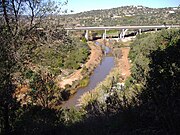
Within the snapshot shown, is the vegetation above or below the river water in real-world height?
above

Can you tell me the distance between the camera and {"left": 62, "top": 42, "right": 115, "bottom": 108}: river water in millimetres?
30078

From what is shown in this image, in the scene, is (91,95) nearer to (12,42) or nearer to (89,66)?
(12,42)

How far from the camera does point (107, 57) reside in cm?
6212

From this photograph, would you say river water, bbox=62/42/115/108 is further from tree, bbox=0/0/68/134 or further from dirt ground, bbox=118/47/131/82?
tree, bbox=0/0/68/134

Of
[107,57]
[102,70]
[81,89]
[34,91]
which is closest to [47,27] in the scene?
[34,91]

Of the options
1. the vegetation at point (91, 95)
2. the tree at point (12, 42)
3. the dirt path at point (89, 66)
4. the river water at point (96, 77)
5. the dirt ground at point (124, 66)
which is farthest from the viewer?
the dirt ground at point (124, 66)

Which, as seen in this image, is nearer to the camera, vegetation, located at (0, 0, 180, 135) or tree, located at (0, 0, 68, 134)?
vegetation, located at (0, 0, 180, 135)

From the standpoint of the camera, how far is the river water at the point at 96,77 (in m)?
30.1

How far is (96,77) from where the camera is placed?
141 ft

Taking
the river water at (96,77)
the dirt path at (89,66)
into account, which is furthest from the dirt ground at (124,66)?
the dirt path at (89,66)

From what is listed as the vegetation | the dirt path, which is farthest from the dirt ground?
the vegetation

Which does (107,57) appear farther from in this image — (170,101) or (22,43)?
(170,101)

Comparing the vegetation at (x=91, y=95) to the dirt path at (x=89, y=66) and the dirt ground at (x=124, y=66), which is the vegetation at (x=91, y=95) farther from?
the dirt ground at (x=124, y=66)

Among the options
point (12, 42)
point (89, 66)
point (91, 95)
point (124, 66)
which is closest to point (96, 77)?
point (124, 66)
